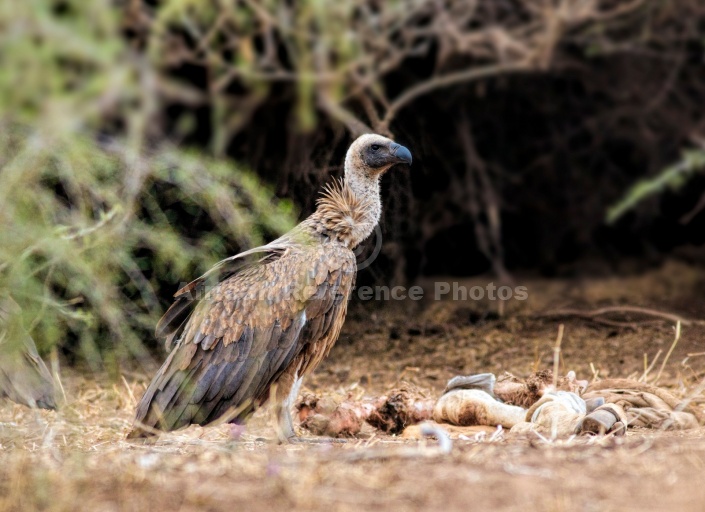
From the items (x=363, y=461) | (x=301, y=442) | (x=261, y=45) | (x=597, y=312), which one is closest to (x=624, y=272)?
(x=597, y=312)

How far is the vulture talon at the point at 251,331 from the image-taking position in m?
4.82

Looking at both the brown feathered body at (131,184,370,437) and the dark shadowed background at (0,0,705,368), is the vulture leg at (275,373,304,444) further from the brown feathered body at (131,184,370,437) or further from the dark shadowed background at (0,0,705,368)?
the dark shadowed background at (0,0,705,368)

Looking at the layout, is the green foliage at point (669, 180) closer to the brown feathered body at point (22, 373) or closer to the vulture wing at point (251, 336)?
the vulture wing at point (251, 336)

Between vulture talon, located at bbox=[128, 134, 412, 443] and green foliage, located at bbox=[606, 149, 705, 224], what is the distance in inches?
118

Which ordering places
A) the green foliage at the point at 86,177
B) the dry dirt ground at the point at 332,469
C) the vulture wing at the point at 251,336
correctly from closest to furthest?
the dry dirt ground at the point at 332,469
the green foliage at the point at 86,177
the vulture wing at the point at 251,336

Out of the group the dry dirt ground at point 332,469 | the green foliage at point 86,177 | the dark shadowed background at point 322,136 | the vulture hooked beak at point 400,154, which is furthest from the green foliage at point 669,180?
the green foliage at point 86,177

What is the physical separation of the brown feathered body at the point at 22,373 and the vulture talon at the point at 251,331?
474 mm

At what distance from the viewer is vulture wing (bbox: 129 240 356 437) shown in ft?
15.8

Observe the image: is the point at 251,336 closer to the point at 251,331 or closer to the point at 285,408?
the point at 251,331

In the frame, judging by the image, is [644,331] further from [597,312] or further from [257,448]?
[257,448]

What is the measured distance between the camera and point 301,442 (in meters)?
4.84

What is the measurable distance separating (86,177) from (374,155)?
155 centimetres

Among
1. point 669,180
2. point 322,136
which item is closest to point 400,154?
point 322,136

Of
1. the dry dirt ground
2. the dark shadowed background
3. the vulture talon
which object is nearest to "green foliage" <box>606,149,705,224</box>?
the dark shadowed background
